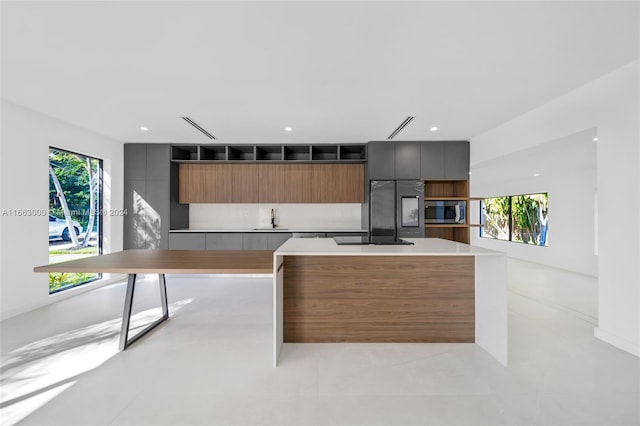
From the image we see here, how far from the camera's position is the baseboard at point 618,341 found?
89.1 inches

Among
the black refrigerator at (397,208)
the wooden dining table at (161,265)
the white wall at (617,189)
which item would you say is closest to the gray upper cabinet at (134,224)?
the wooden dining table at (161,265)

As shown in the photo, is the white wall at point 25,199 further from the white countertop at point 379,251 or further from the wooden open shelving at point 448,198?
the wooden open shelving at point 448,198

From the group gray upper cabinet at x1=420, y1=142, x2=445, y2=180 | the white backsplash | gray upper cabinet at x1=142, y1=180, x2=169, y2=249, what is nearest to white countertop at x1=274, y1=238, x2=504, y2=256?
gray upper cabinet at x1=420, y1=142, x2=445, y2=180

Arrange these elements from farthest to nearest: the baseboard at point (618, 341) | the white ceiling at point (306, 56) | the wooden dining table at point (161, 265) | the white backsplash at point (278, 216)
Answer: the white backsplash at point (278, 216), the baseboard at point (618, 341), the wooden dining table at point (161, 265), the white ceiling at point (306, 56)

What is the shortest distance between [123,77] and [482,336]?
3.93m

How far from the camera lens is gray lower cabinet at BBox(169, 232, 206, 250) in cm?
483

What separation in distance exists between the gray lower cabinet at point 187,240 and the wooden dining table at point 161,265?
2.14m

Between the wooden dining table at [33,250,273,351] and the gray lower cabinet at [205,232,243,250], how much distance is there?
2094 millimetres

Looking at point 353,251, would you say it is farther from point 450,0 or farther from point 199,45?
point 199,45

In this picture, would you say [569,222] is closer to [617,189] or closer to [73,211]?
[617,189]

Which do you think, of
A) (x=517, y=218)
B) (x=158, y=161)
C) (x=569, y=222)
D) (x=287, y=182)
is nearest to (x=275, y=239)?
(x=287, y=182)

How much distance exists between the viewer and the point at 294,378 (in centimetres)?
A: 193

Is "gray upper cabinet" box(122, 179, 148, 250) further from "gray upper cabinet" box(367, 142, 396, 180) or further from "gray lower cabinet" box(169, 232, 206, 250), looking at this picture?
"gray upper cabinet" box(367, 142, 396, 180)

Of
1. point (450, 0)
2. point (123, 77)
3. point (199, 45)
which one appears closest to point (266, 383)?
point (199, 45)
